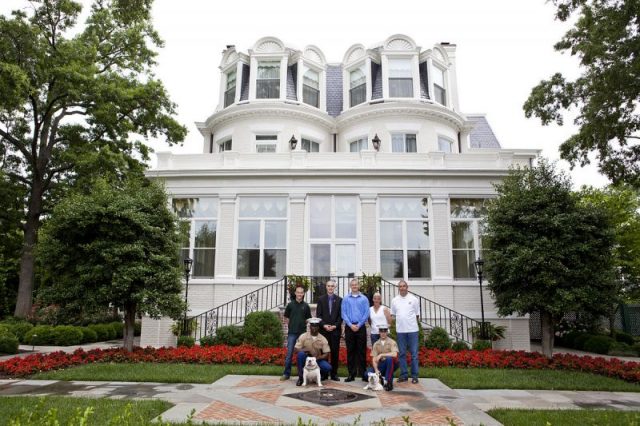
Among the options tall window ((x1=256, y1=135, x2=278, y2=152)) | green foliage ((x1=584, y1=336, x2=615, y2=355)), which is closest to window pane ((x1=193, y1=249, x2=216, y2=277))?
tall window ((x1=256, y1=135, x2=278, y2=152))

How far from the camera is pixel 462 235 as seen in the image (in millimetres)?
15195

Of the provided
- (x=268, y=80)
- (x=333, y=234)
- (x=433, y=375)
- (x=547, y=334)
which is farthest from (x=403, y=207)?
(x=268, y=80)

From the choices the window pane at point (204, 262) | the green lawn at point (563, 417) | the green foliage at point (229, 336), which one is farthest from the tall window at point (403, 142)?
the green lawn at point (563, 417)

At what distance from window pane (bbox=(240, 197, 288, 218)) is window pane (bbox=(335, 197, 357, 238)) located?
1886 mm

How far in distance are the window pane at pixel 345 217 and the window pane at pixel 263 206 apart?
1886mm

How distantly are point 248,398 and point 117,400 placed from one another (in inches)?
74.4

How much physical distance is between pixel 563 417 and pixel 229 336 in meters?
8.79

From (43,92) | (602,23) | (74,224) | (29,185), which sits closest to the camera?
(602,23)

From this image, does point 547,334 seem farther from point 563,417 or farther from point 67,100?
point 67,100

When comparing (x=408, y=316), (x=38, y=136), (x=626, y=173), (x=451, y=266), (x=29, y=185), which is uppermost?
(x=38, y=136)

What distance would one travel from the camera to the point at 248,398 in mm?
6770

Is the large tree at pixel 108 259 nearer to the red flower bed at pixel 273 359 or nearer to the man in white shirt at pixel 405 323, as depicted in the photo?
the red flower bed at pixel 273 359

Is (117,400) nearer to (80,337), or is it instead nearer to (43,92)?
(80,337)

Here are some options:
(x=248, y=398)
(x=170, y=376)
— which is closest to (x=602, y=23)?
(x=248, y=398)
